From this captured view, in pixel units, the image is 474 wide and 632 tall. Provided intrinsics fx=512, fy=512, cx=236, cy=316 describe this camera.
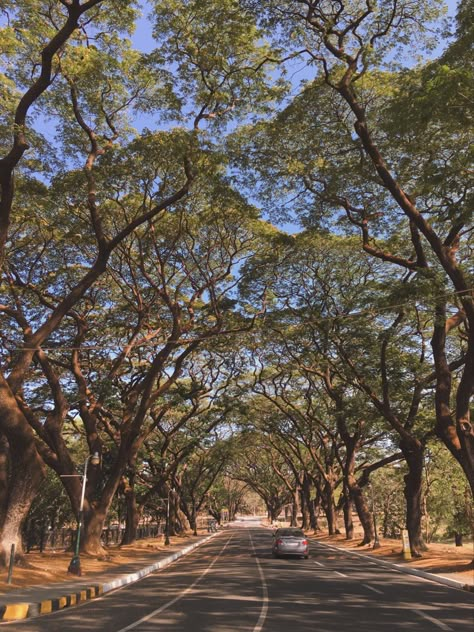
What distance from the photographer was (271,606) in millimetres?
9578

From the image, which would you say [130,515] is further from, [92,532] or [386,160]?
[386,160]

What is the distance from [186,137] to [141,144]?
1413 mm

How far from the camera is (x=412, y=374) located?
21.8m

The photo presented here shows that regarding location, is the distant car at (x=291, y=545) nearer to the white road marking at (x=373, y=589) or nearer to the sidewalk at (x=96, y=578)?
the sidewalk at (x=96, y=578)

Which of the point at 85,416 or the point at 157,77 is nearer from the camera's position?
the point at 157,77

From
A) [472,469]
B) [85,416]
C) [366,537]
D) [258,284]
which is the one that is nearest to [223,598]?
[472,469]

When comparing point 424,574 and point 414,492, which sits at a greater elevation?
point 414,492

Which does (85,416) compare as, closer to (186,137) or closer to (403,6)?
(186,137)

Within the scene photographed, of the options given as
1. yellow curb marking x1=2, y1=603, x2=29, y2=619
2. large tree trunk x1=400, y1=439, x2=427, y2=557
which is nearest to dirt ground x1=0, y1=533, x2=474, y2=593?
large tree trunk x1=400, y1=439, x2=427, y2=557

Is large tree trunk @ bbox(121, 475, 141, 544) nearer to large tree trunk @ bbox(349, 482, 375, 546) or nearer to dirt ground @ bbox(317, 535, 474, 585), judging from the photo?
large tree trunk @ bbox(349, 482, 375, 546)

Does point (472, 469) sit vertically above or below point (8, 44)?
below

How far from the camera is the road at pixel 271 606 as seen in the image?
7926 millimetres

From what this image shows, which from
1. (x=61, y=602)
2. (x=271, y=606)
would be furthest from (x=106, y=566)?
(x=271, y=606)

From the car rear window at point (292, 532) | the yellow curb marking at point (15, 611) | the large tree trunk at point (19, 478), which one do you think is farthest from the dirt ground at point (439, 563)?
the large tree trunk at point (19, 478)
